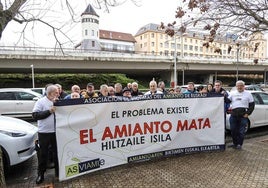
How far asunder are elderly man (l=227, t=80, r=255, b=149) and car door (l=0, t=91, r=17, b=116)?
10153mm

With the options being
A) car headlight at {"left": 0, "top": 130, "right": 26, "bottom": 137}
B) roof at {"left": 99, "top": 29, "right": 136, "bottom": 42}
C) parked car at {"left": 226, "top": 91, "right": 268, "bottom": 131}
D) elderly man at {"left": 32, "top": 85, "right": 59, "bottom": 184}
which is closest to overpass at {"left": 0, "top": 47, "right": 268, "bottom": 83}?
parked car at {"left": 226, "top": 91, "right": 268, "bottom": 131}

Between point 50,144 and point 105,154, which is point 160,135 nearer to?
point 105,154

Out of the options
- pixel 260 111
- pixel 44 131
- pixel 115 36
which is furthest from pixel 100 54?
pixel 115 36

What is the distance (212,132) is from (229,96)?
48.7 inches

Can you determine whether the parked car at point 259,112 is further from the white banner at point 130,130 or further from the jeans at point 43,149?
the jeans at point 43,149

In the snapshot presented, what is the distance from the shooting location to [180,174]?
471 centimetres

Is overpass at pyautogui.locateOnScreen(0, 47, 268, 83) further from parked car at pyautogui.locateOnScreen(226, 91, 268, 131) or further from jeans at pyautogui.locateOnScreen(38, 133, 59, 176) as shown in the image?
jeans at pyautogui.locateOnScreen(38, 133, 59, 176)

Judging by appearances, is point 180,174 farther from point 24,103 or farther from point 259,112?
point 24,103

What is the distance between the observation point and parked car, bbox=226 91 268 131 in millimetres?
8684

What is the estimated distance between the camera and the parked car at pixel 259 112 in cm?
868

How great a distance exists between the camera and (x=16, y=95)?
12523 mm

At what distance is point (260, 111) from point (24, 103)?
34.0 ft

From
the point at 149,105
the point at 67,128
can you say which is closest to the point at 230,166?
the point at 149,105

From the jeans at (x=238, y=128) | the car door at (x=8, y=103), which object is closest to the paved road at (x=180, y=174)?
the jeans at (x=238, y=128)
